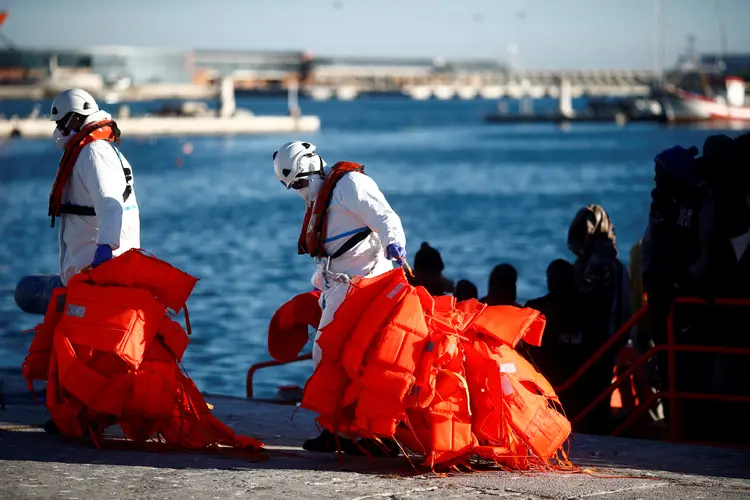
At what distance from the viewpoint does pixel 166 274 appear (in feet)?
23.6

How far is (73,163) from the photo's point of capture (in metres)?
7.57

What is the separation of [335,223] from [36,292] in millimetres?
3549

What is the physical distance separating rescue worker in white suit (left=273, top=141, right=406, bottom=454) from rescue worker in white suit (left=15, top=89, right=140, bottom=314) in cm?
107

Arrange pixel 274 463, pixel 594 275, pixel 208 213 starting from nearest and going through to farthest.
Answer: pixel 274 463
pixel 594 275
pixel 208 213

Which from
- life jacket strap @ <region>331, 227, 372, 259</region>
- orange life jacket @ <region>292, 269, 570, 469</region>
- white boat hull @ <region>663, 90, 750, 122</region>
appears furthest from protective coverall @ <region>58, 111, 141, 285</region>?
white boat hull @ <region>663, 90, 750, 122</region>

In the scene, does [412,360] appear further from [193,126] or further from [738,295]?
[193,126]

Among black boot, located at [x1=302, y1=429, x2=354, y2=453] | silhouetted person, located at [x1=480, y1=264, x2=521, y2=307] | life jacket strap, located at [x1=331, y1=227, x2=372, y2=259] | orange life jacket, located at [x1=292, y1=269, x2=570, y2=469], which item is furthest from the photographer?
silhouetted person, located at [x1=480, y1=264, x2=521, y2=307]

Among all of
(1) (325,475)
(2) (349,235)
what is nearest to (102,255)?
(2) (349,235)

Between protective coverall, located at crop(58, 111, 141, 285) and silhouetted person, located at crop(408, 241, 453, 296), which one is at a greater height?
protective coverall, located at crop(58, 111, 141, 285)

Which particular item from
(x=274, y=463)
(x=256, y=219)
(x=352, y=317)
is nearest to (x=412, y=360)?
(x=352, y=317)

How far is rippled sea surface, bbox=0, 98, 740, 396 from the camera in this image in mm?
20750

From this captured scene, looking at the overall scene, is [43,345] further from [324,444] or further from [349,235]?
[349,235]

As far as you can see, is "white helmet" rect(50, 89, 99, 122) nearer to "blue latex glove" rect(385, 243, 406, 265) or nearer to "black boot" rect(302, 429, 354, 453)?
"blue latex glove" rect(385, 243, 406, 265)

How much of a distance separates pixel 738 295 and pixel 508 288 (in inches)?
70.6
